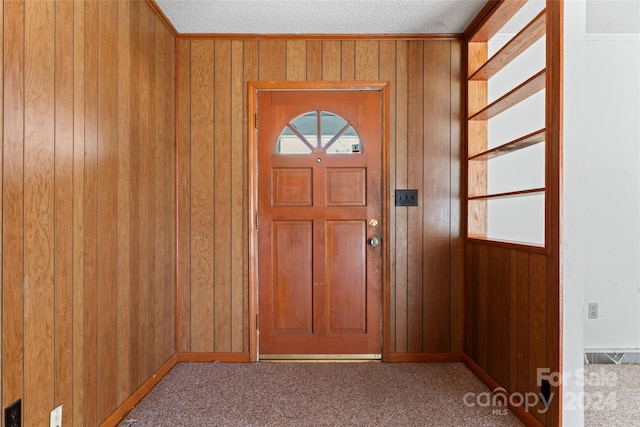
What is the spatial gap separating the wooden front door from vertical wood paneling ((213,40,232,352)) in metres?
0.22

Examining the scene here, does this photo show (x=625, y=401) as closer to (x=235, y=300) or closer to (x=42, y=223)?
(x=235, y=300)

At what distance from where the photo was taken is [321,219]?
108 inches

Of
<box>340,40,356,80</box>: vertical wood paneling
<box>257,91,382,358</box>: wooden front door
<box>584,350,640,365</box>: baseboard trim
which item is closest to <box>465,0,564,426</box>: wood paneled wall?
<box>257,91,382,358</box>: wooden front door

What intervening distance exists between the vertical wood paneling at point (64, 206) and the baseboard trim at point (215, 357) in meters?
1.17

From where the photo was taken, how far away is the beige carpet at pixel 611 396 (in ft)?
6.35

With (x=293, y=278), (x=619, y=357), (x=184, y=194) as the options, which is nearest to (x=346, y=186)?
(x=293, y=278)

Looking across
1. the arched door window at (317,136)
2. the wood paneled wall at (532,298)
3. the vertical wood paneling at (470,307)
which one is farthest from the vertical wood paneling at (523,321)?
the arched door window at (317,136)

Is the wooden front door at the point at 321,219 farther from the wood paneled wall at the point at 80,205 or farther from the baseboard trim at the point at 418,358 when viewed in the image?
the wood paneled wall at the point at 80,205

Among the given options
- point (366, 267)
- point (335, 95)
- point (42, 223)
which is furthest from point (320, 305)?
point (42, 223)

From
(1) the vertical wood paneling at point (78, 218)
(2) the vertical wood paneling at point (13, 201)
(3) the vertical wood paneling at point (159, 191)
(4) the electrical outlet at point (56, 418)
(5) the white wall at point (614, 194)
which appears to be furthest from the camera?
(5) the white wall at point (614, 194)

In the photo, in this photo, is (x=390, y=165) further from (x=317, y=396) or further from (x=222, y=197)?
(x=317, y=396)

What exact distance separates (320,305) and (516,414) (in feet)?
4.34

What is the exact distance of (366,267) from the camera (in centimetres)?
275

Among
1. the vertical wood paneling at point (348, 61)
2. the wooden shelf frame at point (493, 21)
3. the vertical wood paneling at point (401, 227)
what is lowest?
the vertical wood paneling at point (401, 227)
